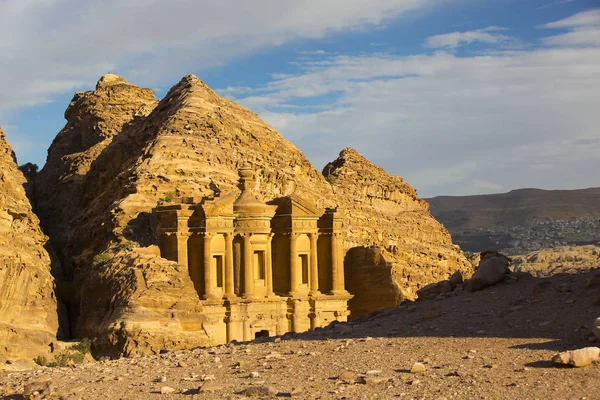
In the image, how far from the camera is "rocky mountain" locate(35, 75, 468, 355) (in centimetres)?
3522

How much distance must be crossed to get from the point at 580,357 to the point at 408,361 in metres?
2.89

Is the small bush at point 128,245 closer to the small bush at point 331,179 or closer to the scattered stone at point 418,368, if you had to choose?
the small bush at point 331,179

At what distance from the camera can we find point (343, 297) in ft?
158

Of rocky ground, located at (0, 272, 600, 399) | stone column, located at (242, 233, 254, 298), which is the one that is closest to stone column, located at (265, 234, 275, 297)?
stone column, located at (242, 233, 254, 298)

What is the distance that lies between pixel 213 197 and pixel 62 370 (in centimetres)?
2404

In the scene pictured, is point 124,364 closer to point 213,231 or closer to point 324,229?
point 213,231

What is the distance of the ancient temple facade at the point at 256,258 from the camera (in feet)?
139

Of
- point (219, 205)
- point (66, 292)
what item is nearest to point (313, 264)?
point (219, 205)

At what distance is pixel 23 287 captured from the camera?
1399 inches

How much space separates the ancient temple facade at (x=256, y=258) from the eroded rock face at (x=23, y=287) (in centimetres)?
550

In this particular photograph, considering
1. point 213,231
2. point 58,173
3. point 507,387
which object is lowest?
point 507,387

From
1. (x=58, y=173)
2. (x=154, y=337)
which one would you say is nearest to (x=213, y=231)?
(x=154, y=337)

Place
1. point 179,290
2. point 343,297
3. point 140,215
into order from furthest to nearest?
point 343,297
point 140,215
point 179,290

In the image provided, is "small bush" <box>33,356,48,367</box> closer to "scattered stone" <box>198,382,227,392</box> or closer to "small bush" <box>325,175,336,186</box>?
"scattered stone" <box>198,382,227,392</box>
